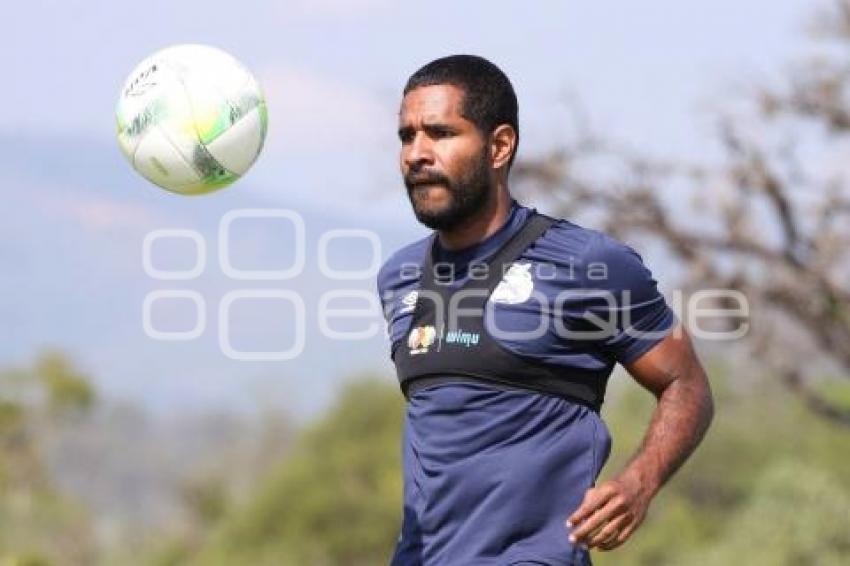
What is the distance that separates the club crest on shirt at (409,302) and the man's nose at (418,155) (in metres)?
0.52

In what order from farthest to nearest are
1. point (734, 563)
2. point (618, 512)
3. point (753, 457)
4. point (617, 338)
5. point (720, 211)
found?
point (753, 457) < point (734, 563) < point (720, 211) < point (617, 338) < point (618, 512)

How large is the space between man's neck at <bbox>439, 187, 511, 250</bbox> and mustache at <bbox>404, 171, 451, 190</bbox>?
192 mm

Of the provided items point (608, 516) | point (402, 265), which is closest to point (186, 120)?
point (402, 265)

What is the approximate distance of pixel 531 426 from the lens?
247 inches

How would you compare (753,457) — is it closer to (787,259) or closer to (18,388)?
(18,388)

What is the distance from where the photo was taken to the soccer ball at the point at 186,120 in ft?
23.2

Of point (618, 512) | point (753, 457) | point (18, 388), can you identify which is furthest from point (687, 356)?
point (753, 457)

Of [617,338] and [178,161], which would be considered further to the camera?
[178,161]

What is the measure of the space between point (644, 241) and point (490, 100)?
2119 cm

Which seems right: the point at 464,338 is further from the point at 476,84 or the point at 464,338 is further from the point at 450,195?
the point at 476,84

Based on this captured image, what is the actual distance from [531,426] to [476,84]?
3.82ft

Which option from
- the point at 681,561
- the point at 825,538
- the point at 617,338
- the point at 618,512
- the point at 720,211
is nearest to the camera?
A: the point at 618,512

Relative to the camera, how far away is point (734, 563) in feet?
101

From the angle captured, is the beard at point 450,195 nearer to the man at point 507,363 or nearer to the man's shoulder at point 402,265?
the man at point 507,363
